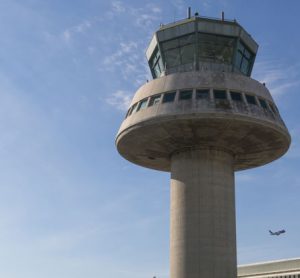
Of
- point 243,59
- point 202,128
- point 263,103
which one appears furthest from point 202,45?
point 202,128

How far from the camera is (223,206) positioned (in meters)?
39.5

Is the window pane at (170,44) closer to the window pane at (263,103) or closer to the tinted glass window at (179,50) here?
the tinted glass window at (179,50)

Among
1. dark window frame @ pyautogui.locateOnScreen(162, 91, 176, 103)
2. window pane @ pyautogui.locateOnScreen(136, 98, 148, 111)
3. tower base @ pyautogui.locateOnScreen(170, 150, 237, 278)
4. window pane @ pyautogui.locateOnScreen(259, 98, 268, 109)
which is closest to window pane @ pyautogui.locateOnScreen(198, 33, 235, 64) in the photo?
window pane @ pyautogui.locateOnScreen(259, 98, 268, 109)

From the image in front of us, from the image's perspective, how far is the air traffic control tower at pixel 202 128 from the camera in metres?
38.0

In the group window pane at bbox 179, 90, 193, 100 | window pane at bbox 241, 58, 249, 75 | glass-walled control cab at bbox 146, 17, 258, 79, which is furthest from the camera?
window pane at bbox 241, 58, 249, 75

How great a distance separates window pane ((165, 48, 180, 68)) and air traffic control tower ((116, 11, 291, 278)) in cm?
8

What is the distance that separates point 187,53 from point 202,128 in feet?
23.4

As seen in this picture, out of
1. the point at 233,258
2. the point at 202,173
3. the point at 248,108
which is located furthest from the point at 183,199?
the point at 248,108

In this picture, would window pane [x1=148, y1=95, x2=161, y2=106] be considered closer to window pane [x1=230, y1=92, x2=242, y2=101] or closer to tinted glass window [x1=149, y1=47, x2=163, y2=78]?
tinted glass window [x1=149, y1=47, x2=163, y2=78]

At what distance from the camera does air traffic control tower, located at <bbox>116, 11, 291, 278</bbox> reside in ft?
125

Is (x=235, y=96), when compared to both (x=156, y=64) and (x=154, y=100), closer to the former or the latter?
(x=154, y=100)

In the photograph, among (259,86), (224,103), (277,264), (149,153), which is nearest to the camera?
(224,103)

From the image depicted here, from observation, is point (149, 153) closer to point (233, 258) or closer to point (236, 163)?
point (236, 163)

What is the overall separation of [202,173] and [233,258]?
21.7ft
